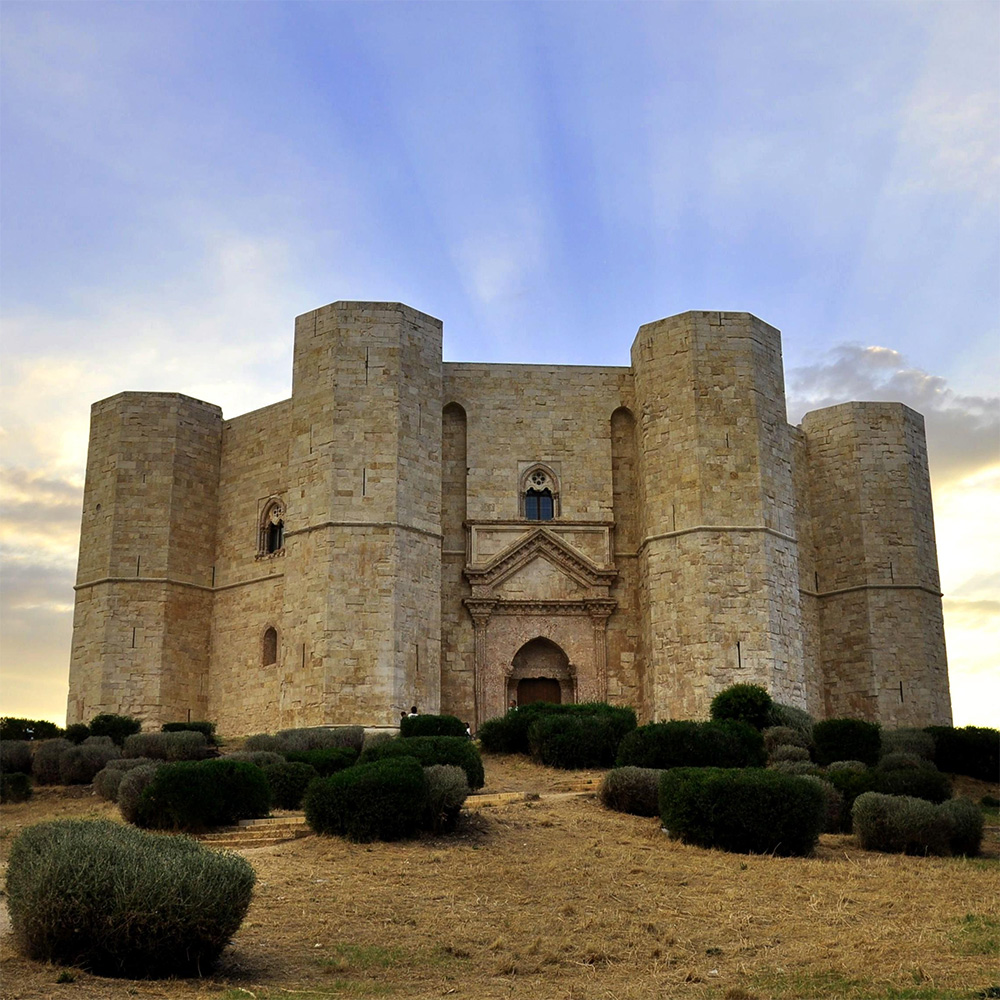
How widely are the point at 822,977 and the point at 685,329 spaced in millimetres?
19578

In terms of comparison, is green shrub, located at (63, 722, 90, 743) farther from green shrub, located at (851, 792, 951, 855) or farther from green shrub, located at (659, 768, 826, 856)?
green shrub, located at (851, 792, 951, 855)

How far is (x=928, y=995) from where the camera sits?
24.5 feet

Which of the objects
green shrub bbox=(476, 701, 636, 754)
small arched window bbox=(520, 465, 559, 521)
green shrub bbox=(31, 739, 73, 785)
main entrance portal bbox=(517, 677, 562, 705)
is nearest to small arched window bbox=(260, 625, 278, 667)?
main entrance portal bbox=(517, 677, 562, 705)

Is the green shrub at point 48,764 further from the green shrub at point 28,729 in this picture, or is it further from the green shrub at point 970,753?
the green shrub at point 970,753

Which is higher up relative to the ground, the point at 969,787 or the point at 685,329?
the point at 685,329

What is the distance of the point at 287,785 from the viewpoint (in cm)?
1508

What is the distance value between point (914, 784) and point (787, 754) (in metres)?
3.63

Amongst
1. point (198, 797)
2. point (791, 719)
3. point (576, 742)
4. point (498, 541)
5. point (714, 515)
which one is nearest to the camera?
point (198, 797)

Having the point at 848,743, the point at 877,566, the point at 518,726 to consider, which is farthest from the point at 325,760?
the point at 877,566

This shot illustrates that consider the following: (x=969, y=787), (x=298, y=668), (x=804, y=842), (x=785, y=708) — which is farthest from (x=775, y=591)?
(x=804, y=842)

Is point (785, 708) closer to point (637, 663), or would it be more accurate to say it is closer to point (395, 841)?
point (637, 663)

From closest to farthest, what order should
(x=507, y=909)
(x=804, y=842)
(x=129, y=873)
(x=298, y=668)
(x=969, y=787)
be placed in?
(x=129, y=873) < (x=507, y=909) < (x=804, y=842) < (x=969, y=787) < (x=298, y=668)

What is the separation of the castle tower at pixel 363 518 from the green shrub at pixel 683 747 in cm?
735

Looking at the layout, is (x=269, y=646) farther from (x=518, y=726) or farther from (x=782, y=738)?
(x=782, y=738)
